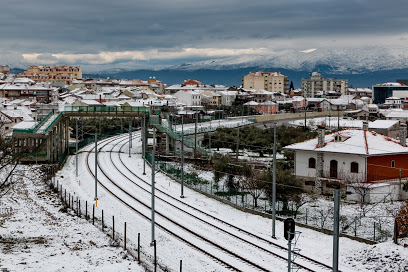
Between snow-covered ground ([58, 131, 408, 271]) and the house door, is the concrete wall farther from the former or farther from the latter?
snow-covered ground ([58, 131, 408, 271])

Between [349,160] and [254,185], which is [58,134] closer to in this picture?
[254,185]

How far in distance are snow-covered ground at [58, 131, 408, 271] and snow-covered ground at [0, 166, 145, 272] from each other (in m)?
1.72

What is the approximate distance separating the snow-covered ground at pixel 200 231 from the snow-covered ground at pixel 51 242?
1.72m

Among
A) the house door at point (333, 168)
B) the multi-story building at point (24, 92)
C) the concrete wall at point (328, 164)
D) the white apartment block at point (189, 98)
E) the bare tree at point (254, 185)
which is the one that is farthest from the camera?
the multi-story building at point (24, 92)

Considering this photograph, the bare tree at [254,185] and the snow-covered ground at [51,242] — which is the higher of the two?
the bare tree at [254,185]

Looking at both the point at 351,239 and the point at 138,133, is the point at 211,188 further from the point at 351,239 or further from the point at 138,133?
the point at 138,133

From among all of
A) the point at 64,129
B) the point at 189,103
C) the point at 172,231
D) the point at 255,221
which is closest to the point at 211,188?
the point at 255,221

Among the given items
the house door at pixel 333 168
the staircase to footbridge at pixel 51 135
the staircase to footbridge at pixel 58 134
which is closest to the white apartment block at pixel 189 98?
the staircase to footbridge at pixel 58 134

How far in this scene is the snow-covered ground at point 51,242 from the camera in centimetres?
2328

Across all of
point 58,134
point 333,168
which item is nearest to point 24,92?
point 58,134

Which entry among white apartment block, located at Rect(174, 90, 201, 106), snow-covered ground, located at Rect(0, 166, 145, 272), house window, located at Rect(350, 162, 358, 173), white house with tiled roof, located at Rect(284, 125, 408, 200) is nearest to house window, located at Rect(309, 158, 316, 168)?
white house with tiled roof, located at Rect(284, 125, 408, 200)

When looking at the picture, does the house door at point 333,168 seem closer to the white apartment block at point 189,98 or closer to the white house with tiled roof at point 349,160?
the white house with tiled roof at point 349,160

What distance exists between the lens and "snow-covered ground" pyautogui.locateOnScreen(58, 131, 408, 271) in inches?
934

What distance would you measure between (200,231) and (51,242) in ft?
25.7
